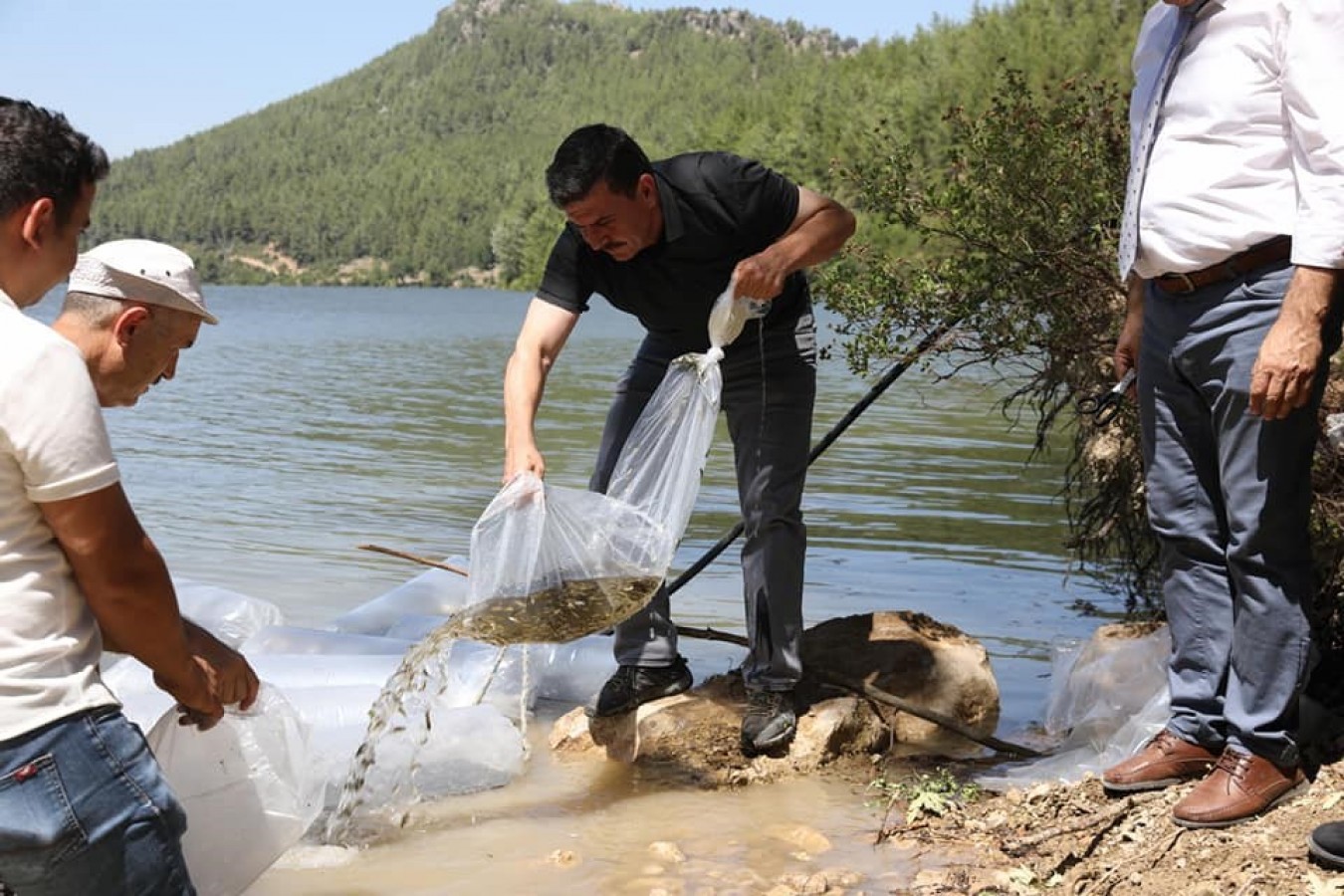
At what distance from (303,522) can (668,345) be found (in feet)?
21.3

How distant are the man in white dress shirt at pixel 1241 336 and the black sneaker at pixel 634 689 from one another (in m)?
1.90

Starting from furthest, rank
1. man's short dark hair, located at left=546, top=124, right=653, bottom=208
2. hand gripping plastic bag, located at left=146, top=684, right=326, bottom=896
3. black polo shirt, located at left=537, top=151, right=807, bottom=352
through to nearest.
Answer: black polo shirt, located at left=537, top=151, right=807, bottom=352, man's short dark hair, located at left=546, top=124, right=653, bottom=208, hand gripping plastic bag, located at left=146, top=684, right=326, bottom=896

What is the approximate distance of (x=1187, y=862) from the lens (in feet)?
11.7

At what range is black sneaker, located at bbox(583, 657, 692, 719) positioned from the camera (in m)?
5.34

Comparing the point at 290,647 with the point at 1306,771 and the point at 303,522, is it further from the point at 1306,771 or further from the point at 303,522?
the point at 303,522

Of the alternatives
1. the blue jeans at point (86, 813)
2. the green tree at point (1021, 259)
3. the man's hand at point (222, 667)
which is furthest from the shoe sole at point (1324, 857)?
the green tree at point (1021, 259)

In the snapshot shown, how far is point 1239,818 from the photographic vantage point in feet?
11.9

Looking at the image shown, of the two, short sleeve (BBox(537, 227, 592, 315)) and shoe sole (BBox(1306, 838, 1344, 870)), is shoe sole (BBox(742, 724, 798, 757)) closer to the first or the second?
short sleeve (BBox(537, 227, 592, 315))

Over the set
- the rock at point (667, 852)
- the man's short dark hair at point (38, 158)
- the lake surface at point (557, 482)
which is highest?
the man's short dark hair at point (38, 158)

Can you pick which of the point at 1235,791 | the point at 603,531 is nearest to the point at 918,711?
the point at 603,531

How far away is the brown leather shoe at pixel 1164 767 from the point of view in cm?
394

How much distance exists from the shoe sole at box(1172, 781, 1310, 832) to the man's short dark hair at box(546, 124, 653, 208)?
7.81 feet

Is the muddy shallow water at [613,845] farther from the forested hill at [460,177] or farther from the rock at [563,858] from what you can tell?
the forested hill at [460,177]

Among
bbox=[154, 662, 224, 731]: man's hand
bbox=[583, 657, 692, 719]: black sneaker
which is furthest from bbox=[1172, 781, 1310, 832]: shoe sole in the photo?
bbox=[154, 662, 224, 731]: man's hand
